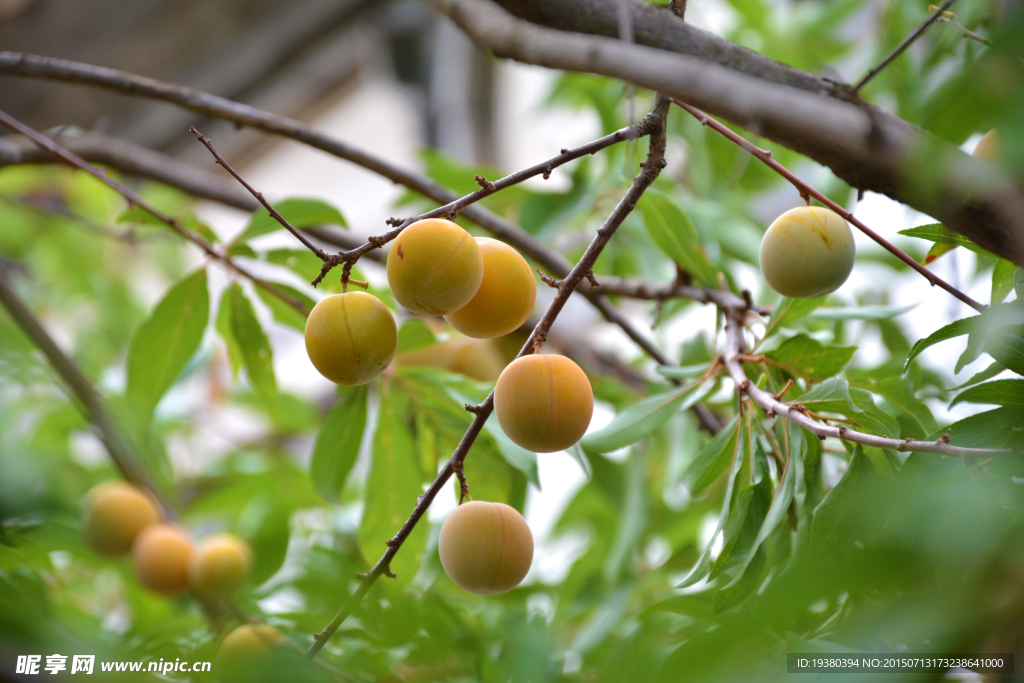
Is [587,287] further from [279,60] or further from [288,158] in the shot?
[288,158]

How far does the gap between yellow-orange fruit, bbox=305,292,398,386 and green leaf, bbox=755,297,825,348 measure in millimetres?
275

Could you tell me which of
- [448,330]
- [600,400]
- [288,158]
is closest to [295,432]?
[448,330]

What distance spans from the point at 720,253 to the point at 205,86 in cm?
150

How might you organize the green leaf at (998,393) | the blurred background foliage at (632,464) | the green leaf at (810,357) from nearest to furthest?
the blurred background foliage at (632,464) < the green leaf at (998,393) < the green leaf at (810,357)

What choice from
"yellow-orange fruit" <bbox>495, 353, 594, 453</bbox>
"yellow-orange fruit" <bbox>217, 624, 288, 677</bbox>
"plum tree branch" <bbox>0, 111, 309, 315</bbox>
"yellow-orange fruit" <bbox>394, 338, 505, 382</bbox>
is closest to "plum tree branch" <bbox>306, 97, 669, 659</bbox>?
"yellow-orange fruit" <bbox>495, 353, 594, 453</bbox>

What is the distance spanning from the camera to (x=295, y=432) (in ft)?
3.25

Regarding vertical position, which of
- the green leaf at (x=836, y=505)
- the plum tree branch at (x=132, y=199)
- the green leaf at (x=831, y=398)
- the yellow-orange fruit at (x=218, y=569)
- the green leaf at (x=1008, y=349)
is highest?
the plum tree branch at (x=132, y=199)

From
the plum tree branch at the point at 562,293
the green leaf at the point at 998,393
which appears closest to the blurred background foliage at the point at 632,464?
the green leaf at the point at 998,393

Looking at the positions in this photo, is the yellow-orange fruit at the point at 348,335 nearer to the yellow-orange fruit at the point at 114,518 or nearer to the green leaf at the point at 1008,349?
the green leaf at the point at 1008,349

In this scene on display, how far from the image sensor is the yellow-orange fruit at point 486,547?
328mm

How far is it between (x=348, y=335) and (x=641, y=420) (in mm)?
221

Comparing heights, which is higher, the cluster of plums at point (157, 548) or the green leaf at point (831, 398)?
the cluster of plums at point (157, 548)

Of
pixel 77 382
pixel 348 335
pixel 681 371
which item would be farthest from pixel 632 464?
pixel 77 382

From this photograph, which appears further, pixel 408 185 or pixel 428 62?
pixel 428 62
